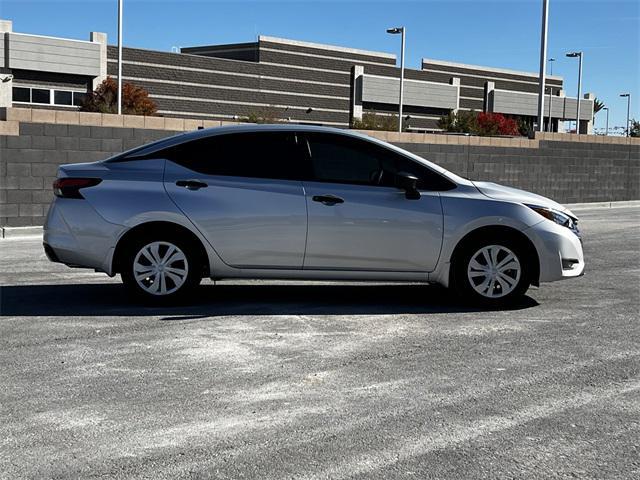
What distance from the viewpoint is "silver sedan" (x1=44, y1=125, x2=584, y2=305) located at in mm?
8227

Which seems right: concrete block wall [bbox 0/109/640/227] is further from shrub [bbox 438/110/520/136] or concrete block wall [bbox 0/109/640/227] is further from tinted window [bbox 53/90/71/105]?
A: shrub [bbox 438/110/520/136]

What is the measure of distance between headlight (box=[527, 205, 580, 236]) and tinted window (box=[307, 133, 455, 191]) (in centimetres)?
91

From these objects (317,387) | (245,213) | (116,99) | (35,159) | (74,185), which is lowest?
(317,387)

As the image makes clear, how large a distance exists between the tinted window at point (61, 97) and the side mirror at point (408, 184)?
54.7 metres

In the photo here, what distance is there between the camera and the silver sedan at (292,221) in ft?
27.0

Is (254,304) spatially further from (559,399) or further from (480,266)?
(559,399)

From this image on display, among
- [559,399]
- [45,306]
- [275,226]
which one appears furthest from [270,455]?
[45,306]

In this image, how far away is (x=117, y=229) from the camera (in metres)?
8.16

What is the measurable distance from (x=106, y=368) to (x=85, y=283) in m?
4.18

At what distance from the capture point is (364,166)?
845 centimetres

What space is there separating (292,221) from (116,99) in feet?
166

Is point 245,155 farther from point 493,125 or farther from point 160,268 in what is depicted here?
point 493,125

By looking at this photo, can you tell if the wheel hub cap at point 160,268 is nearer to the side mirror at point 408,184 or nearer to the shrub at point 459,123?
the side mirror at point 408,184

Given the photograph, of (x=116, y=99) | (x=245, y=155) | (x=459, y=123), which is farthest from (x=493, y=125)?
(x=245, y=155)
